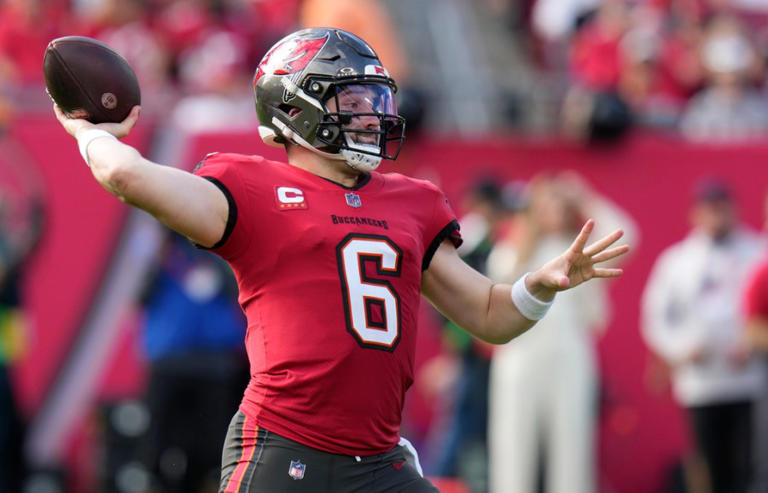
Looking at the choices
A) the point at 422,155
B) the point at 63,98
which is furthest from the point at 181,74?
the point at 63,98

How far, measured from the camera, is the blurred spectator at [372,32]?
892cm

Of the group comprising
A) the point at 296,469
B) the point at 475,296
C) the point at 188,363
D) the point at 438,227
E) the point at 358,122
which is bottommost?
the point at 188,363

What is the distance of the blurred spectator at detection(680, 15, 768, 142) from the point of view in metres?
9.55

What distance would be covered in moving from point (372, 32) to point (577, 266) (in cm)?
586

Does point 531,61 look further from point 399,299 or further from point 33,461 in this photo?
point 399,299

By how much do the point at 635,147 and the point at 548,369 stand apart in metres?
2.29

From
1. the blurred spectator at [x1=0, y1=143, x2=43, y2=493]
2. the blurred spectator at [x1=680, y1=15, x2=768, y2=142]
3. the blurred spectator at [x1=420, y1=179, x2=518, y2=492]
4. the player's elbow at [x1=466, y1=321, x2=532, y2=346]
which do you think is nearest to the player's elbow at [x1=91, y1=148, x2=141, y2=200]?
the player's elbow at [x1=466, y1=321, x2=532, y2=346]

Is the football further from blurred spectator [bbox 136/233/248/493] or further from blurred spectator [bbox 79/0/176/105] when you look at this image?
blurred spectator [bbox 79/0/176/105]

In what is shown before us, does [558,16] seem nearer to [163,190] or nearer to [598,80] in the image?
[598,80]

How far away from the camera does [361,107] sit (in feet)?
12.6

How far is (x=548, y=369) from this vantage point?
303 inches

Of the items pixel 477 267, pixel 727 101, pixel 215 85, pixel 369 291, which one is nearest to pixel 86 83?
pixel 369 291

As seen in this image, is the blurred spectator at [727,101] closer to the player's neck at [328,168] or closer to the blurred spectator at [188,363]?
the blurred spectator at [188,363]

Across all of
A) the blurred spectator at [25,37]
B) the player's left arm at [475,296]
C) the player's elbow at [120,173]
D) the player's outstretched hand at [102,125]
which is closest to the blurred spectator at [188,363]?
the blurred spectator at [25,37]
